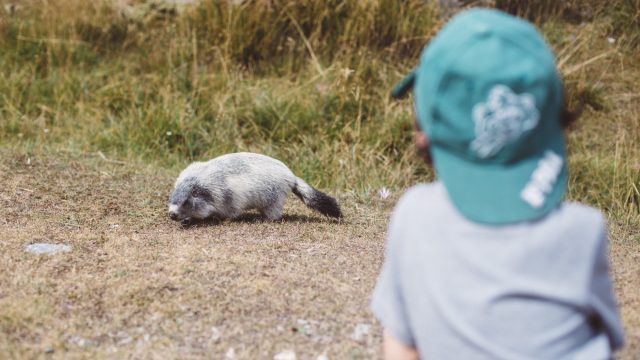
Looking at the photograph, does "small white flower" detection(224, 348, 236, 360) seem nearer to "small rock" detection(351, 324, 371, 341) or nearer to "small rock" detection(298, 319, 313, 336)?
"small rock" detection(298, 319, 313, 336)

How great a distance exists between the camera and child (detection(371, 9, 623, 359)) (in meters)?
1.79

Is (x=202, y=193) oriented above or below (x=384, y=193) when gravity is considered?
above

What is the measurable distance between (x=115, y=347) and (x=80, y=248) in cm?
119

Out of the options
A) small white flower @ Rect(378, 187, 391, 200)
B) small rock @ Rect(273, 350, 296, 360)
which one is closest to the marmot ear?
small white flower @ Rect(378, 187, 391, 200)

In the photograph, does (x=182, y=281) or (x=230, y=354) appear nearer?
(x=230, y=354)

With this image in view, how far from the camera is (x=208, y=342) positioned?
3139 millimetres

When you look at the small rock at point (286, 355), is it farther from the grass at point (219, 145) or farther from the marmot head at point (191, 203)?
the marmot head at point (191, 203)

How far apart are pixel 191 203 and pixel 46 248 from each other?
0.83m

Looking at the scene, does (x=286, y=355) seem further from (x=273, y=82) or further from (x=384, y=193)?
(x=273, y=82)

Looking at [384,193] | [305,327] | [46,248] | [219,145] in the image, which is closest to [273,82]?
[219,145]

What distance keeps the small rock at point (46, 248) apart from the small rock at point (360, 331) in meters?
1.64

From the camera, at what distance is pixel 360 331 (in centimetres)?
325

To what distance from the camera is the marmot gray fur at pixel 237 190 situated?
4672 millimetres

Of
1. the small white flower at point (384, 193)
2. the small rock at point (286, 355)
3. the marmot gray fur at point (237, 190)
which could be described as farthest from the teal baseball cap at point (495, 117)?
the small white flower at point (384, 193)
